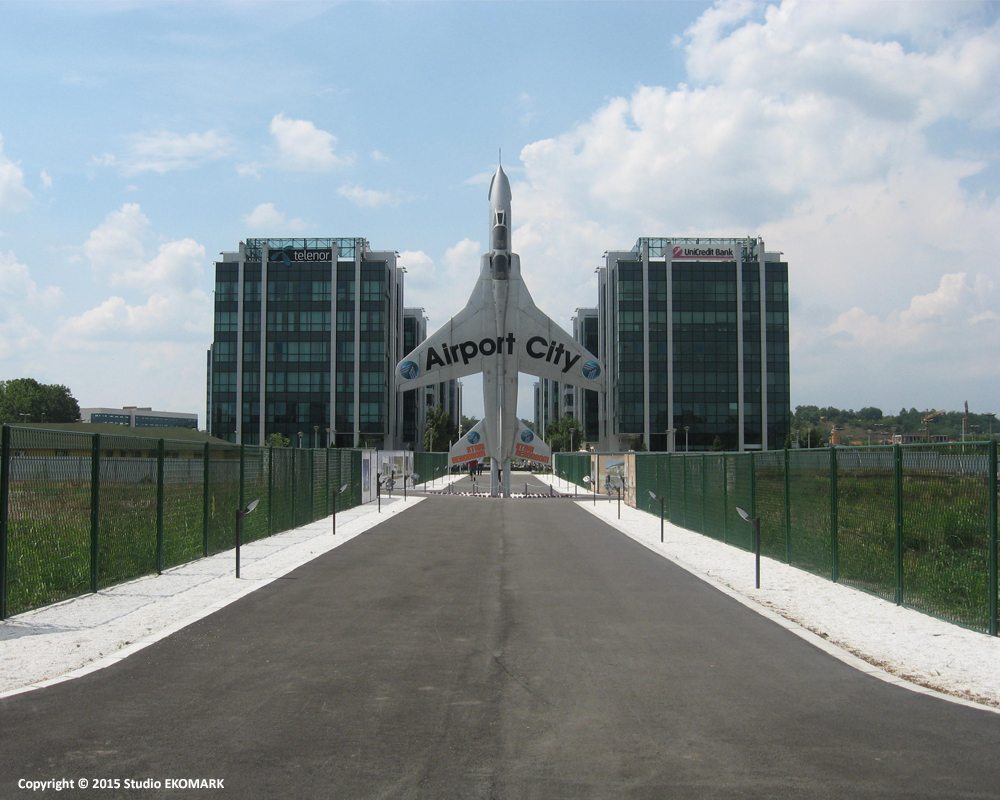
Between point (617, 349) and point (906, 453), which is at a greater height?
point (617, 349)

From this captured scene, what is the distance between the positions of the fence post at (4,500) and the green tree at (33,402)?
9995cm

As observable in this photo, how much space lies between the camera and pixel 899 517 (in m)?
10.9

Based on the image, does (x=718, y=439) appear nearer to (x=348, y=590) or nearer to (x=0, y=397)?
(x=348, y=590)

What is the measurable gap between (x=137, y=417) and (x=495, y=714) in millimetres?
164448

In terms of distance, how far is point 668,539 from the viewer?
65.9ft

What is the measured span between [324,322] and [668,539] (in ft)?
247

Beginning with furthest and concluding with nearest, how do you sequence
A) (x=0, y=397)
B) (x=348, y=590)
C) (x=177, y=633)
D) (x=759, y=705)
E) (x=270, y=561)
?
1. (x=0, y=397)
2. (x=270, y=561)
3. (x=348, y=590)
4. (x=177, y=633)
5. (x=759, y=705)

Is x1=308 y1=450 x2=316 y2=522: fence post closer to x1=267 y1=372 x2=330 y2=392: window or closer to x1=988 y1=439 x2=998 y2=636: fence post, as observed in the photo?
x1=988 y1=439 x2=998 y2=636: fence post

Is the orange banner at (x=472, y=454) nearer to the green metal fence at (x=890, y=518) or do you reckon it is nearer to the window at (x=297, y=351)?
the green metal fence at (x=890, y=518)

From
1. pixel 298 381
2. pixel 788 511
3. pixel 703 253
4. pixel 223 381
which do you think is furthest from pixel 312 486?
pixel 703 253

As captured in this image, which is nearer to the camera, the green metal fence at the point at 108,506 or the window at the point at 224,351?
the green metal fence at the point at 108,506

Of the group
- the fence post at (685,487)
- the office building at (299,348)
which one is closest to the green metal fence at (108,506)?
the fence post at (685,487)

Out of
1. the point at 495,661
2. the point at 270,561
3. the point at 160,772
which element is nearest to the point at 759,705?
the point at 495,661

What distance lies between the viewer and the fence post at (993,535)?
8852 mm
